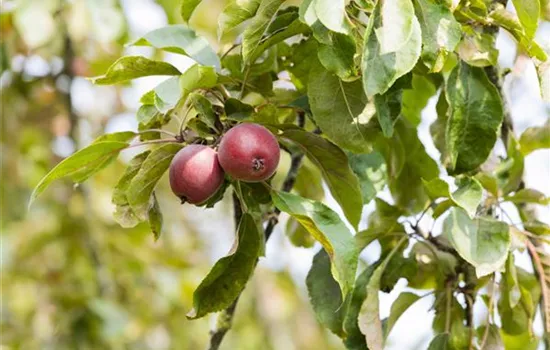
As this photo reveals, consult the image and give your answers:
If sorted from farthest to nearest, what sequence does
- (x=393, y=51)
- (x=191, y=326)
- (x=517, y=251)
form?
(x=191, y=326) < (x=517, y=251) < (x=393, y=51)

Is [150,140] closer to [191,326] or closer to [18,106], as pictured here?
[18,106]

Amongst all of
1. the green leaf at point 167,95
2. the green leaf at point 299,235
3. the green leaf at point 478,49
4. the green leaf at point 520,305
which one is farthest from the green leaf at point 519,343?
the green leaf at point 167,95

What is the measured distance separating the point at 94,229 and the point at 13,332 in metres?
0.55

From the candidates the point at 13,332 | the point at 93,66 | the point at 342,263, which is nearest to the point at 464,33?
the point at 342,263

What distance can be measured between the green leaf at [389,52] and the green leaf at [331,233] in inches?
8.0

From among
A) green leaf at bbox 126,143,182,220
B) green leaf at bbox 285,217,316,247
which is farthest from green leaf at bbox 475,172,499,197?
green leaf at bbox 126,143,182,220

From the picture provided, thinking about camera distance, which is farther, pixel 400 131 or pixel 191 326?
pixel 191 326

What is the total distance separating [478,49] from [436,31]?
0.18m

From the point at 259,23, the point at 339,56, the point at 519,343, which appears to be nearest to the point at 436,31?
the point at 339,56

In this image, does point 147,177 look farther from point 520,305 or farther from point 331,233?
point 520,305

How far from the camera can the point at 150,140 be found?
4.40 feet

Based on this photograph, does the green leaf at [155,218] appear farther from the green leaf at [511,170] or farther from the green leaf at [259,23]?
the green leaf at [511,170]

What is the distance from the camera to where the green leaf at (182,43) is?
4.54 feet

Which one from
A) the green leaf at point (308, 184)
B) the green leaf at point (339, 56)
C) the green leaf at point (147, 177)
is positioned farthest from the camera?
the green leaf at point (308, 184)
